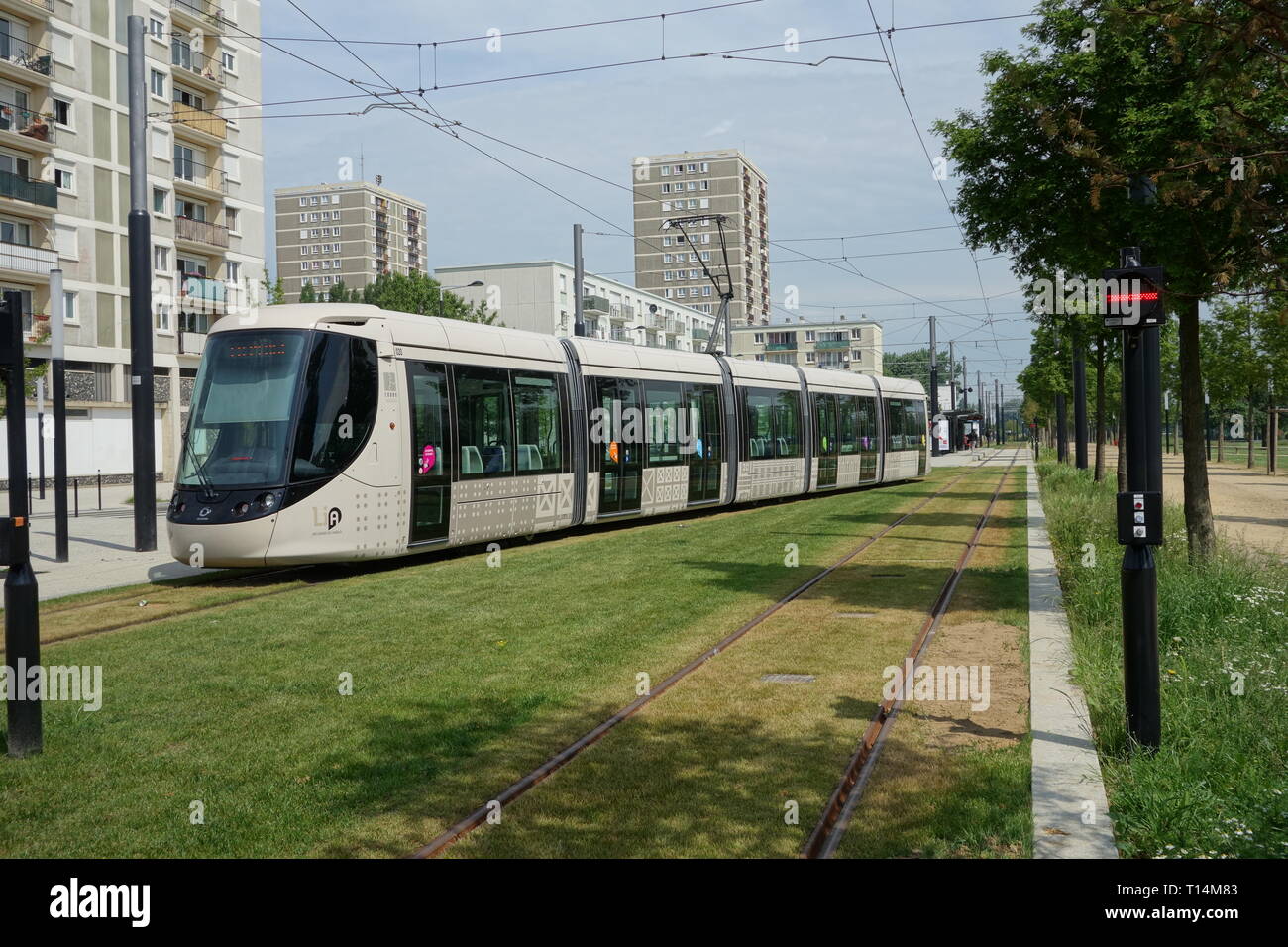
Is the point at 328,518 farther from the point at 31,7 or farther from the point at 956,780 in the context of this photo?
the point at 31,7

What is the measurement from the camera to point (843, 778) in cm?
565

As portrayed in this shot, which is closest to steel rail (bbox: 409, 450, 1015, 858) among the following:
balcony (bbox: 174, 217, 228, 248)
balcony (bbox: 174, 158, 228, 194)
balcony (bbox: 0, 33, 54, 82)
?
balcony (bbox: 0, 33, 54, 82)

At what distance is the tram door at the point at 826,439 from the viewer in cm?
2845

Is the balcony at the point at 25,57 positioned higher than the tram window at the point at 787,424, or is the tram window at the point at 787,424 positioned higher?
the balcony at the point at 25,57

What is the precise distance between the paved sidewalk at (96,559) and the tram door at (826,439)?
14.6 meters

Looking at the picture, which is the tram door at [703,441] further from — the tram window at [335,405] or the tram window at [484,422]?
the tram window at [335,405]

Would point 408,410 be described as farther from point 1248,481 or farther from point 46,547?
point 1248,481

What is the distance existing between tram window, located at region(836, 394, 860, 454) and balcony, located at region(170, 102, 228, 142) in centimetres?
2958

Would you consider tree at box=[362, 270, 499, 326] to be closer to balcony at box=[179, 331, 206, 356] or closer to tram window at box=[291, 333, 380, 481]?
balcony at box=[179, 331, 206, 356]

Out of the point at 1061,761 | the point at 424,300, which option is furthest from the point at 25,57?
the point at 1061,761

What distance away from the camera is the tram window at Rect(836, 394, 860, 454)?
30.0 m

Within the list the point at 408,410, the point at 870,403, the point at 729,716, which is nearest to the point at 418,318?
the point at 408,410

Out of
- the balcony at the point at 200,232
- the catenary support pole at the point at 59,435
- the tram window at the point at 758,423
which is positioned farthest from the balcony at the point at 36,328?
the tram window at the point at 758,423
